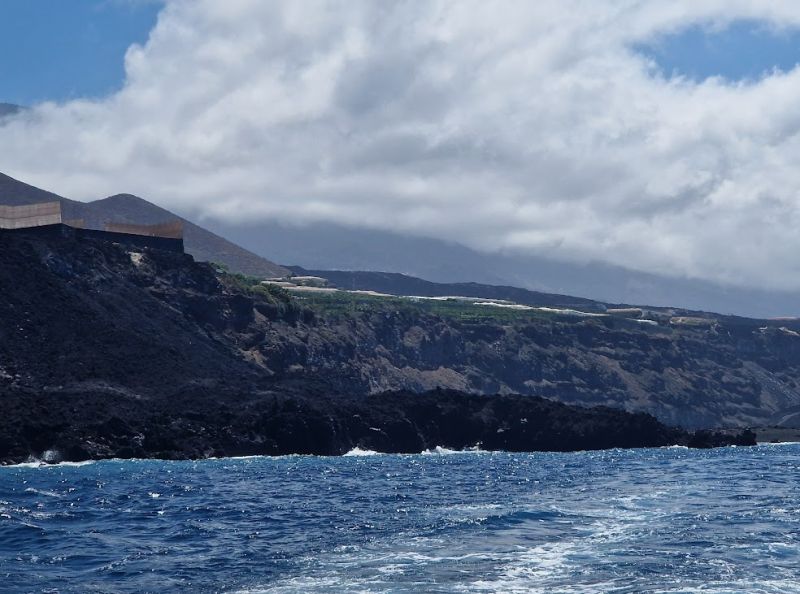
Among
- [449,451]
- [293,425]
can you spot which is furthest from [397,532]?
[449,451]

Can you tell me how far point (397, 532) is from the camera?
56.5 metres

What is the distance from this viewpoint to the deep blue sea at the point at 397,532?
144 ft

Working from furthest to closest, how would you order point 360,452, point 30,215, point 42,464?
point 30,215
point 360,452
point 42,464

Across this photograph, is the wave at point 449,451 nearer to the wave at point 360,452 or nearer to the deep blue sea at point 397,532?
the wave at point 360,452

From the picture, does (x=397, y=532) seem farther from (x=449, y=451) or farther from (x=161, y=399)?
(x=449, y=451)

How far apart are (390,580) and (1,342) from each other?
102 meters

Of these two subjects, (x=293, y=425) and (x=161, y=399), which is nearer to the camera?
(x=293, y=425)

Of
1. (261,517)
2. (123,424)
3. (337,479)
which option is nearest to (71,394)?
(123,424)

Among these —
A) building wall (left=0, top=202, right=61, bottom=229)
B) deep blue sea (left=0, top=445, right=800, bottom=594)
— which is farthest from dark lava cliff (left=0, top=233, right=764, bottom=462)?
deep blue sea (left=0, top=445, right=800, bottom=594)

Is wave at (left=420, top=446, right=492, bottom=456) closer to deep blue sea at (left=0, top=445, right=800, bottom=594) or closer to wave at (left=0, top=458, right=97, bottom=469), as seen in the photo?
wave at (left=0, top=458, right=97, bottom=469)

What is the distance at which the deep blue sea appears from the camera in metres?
43.9

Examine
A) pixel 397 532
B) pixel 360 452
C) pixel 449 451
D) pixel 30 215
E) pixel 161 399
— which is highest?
pixel 30 215

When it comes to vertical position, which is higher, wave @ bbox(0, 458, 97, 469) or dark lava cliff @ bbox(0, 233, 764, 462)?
dark lava cliff @ bbox(0, 233, 764, 462)

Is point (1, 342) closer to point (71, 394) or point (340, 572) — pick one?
point (71, 394)
